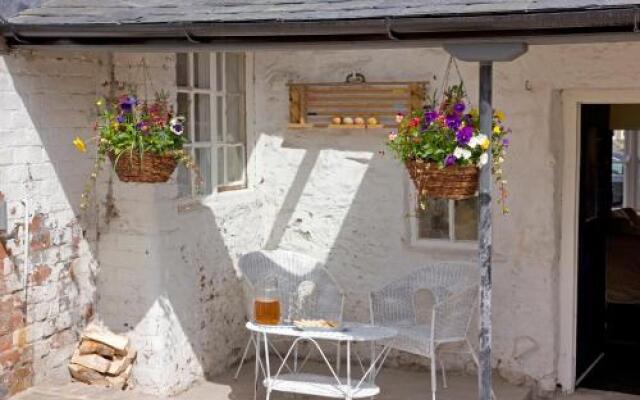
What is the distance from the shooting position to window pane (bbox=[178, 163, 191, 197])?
6926mm

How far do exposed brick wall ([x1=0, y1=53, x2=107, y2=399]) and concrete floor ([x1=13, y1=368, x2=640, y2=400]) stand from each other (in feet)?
1.10

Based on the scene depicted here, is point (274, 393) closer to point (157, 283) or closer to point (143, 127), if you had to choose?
point (157, 283)

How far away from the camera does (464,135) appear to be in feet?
16.5

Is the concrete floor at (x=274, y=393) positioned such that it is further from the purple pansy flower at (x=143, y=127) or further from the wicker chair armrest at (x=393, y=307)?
the purple pansy flower at (x=143, y=127)

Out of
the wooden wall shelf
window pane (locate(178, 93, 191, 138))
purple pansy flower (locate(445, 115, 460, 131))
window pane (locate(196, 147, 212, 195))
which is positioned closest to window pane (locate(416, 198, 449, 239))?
the wooden wall shelf

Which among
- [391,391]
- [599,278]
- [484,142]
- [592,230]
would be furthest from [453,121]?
[599,278]

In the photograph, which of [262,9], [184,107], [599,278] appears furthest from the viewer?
[599,278]

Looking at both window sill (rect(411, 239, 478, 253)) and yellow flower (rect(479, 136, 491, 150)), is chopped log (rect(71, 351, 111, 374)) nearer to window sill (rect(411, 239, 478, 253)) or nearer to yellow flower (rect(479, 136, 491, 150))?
window sill (rect(411, 239, 478, 253))

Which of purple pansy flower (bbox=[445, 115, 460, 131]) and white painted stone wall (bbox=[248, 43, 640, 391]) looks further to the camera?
white painted stone wall (bbox=[248, 43, 640, 391])

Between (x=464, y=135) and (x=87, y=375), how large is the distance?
3172 mm

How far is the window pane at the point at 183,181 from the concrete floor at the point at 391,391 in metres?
1.39

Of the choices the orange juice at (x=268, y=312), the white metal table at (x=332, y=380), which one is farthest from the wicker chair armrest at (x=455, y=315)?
the orange juice at (x=268, y=312)

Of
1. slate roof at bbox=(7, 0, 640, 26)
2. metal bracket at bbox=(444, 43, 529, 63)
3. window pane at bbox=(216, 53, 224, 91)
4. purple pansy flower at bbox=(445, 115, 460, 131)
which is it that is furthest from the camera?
window pane at bbox=(216, 53, 224, 91)

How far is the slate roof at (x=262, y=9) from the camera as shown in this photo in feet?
15.3
